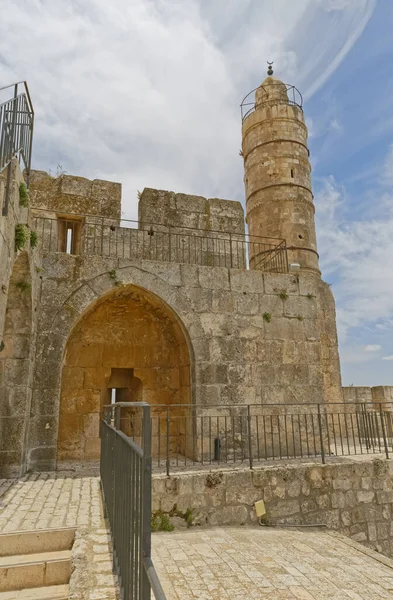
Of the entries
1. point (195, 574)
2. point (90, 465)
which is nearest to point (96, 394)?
point (90, 465)

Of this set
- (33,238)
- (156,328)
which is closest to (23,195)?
(33,238)

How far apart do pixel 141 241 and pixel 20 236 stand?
407 centimetres

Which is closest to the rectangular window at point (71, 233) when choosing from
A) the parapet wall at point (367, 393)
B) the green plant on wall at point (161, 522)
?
the green plant on wall at point (161, 522)

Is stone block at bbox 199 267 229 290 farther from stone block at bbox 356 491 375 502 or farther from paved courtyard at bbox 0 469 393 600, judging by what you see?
stone block at bbox 356 491 375 502

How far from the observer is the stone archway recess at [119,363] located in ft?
28.2

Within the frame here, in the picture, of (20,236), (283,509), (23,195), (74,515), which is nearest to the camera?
(74,515)

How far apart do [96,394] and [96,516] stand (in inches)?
186

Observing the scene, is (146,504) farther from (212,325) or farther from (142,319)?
(142,319)

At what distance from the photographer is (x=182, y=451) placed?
8812 mm

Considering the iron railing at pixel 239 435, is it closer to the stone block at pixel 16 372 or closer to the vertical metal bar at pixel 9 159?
the stone block at pixel 16 372

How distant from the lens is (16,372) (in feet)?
21.9

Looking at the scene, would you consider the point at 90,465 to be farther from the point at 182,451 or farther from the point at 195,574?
the point at 195,574

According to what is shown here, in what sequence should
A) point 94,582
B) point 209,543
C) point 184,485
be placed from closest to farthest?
point 94,582
point 209,543
point 184,485

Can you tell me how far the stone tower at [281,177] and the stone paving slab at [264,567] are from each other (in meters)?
9.63
